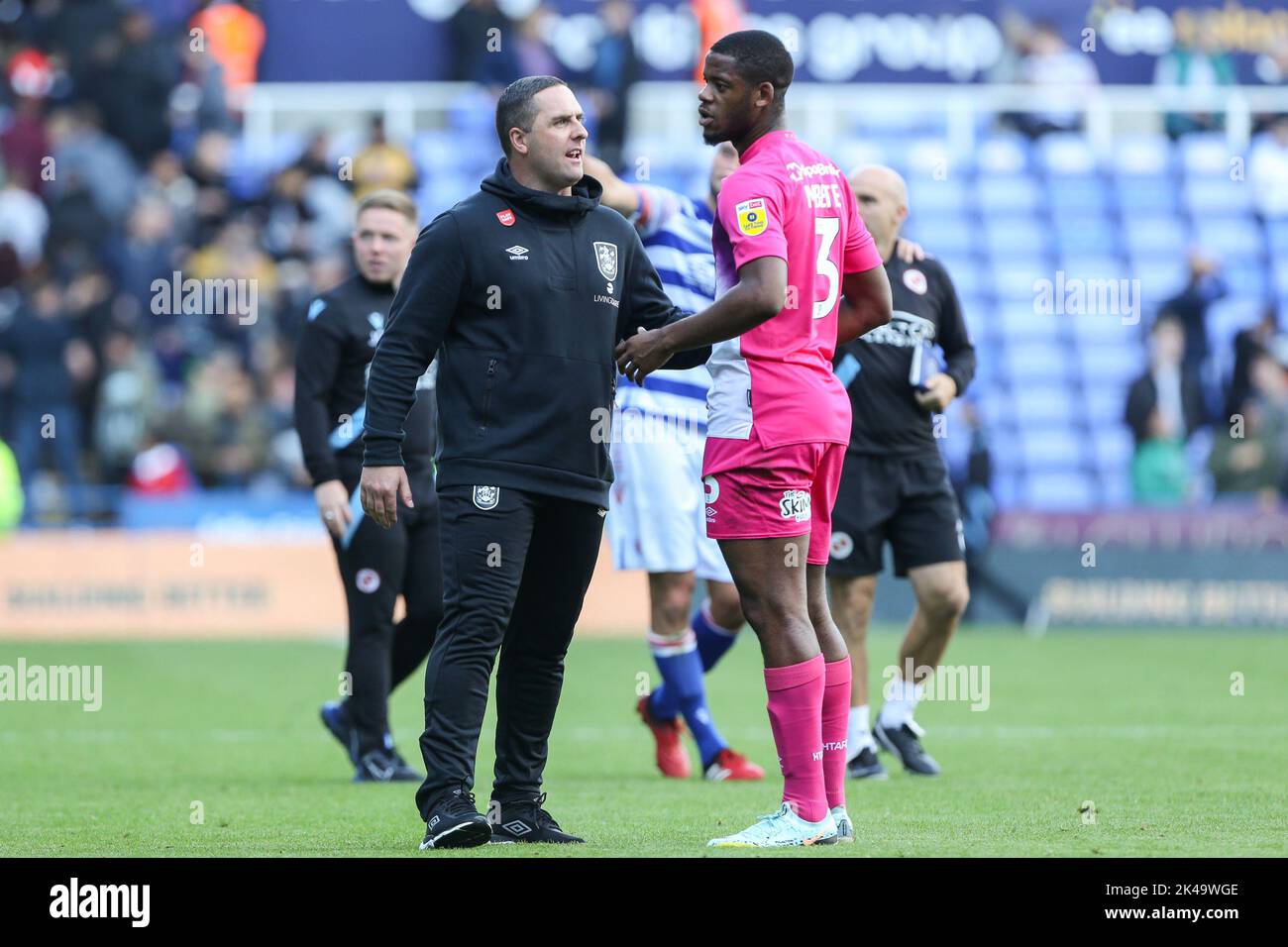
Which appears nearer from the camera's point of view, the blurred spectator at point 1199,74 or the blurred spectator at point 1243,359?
the blurred spectator at point 1243,359

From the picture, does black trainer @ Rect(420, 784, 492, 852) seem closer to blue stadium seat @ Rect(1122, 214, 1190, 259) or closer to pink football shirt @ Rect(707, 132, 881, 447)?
pink football shirt @ Rect(707, 132, 881, 447)

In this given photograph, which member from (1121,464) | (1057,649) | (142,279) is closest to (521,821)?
(1057,649)

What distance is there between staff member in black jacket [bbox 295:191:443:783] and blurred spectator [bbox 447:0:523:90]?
45.3 ft

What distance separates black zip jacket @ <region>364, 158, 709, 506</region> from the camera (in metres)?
6.54

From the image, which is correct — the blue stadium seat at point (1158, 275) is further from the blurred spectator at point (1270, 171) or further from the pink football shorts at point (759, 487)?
the pink football shorts at point (759, 487)

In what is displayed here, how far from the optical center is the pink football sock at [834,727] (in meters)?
6.68

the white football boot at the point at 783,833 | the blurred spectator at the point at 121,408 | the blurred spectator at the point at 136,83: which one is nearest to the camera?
the white football boot at the point at 783,833

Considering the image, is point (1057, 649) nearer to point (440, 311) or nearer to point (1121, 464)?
point (1121, 464)

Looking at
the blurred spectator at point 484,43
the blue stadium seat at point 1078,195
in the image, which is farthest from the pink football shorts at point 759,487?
the blue stadium seat at point 1078,195

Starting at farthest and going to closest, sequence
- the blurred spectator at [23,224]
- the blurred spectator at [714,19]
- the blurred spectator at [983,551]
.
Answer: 1. the blurred spectator at [714,19]
2. the blurred spectator at [23,224]
3. the blurred spectator at [983,551]

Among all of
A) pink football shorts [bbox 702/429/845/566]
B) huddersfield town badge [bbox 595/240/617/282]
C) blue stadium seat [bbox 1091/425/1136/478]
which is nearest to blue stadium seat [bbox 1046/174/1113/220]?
blue stadium seat [bbox 1091/425/1136/478]

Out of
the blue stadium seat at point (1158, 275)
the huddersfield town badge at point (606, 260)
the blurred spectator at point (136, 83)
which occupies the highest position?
the blurred spectator at point (136, 83)

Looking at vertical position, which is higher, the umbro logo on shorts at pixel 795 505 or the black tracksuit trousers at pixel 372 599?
the umbro logo on shorts at pixel 795 505

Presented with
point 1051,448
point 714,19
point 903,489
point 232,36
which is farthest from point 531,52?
point 903,489
